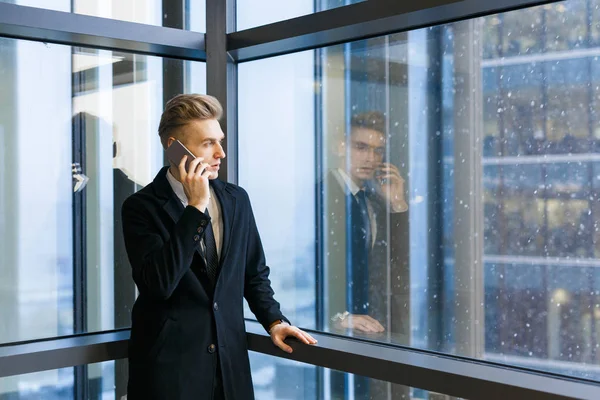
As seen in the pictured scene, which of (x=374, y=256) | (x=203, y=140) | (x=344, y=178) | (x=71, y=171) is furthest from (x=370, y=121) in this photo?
(x=71, y=171)

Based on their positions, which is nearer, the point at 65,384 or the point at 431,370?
the point at 431,370

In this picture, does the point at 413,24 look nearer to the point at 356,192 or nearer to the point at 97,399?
the point at 356,192

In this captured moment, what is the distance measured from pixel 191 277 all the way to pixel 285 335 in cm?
37

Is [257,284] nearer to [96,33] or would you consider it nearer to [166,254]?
[166,254]

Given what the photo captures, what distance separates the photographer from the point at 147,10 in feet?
8.63

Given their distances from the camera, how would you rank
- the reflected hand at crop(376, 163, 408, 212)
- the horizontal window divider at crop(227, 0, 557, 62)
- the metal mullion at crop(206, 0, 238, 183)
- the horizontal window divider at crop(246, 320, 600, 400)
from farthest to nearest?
the metal mullion at crop(206, 0, 238, 183)
the reflected hand at crop(376, 163, 408, 212)
the horizontal window divider at crop(227, 0, 557, 62)
the horizontal window divider at crop(246, 320, 600, 400)

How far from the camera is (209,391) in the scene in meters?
2.19

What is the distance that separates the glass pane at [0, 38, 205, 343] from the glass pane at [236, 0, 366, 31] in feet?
0.90

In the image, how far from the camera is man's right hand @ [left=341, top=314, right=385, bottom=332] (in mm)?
2398

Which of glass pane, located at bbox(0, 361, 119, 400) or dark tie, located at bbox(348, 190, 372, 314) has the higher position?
dark tie, located at bbox(348, 190, 372, 314)

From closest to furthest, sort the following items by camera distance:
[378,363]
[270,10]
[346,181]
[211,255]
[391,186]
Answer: [378,363] → [211,255] → [391,186] → [346,181] → [270,10]

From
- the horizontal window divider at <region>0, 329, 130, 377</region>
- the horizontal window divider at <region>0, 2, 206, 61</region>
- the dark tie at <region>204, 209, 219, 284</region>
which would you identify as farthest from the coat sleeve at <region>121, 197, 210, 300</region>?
the horizontal window divider at <region>0, 2, 206, 61</region>

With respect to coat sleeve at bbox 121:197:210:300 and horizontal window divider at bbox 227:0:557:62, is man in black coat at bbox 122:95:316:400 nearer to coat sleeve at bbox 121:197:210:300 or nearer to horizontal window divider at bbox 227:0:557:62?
coat sleeve at bbox 121:197:210:300

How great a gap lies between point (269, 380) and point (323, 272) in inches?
20.4
